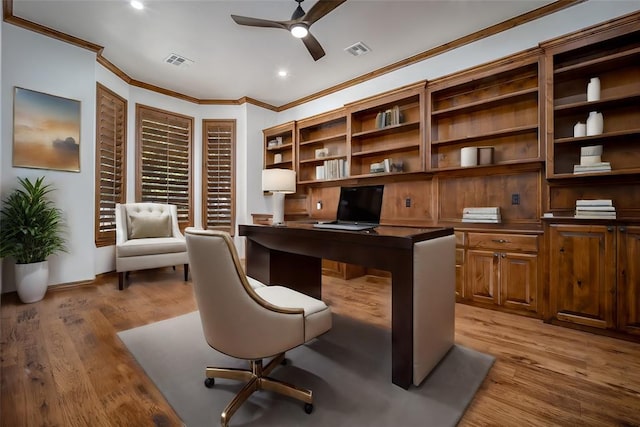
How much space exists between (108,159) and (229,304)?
3819 mm

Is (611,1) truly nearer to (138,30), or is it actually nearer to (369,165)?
(369,165)

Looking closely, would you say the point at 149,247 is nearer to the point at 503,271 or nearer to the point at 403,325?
the point at 403,325

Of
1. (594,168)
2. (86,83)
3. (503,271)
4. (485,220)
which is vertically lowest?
(503,271)

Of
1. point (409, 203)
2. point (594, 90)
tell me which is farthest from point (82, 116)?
point (594, 90)

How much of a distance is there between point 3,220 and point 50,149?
88cm

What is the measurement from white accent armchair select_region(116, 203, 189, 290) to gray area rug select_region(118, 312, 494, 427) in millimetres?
1376

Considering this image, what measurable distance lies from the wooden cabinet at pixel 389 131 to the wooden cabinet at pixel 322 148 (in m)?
0.21

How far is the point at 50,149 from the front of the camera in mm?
3135

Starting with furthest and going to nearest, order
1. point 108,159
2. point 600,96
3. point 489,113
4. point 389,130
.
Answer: point 108,159, point 389,130, point 489,113, point 600,96

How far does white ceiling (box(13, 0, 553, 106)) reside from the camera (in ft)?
8.68

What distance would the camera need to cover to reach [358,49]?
3.34 meters

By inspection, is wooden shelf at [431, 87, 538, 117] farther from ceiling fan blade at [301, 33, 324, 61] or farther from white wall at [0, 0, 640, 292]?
ceiling fan blade at [301, 33, 324, 61]

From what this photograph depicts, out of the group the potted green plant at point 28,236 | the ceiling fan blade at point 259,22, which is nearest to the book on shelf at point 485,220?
the ceiling fan blade at point 259,22

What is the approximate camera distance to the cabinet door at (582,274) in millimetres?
2137
